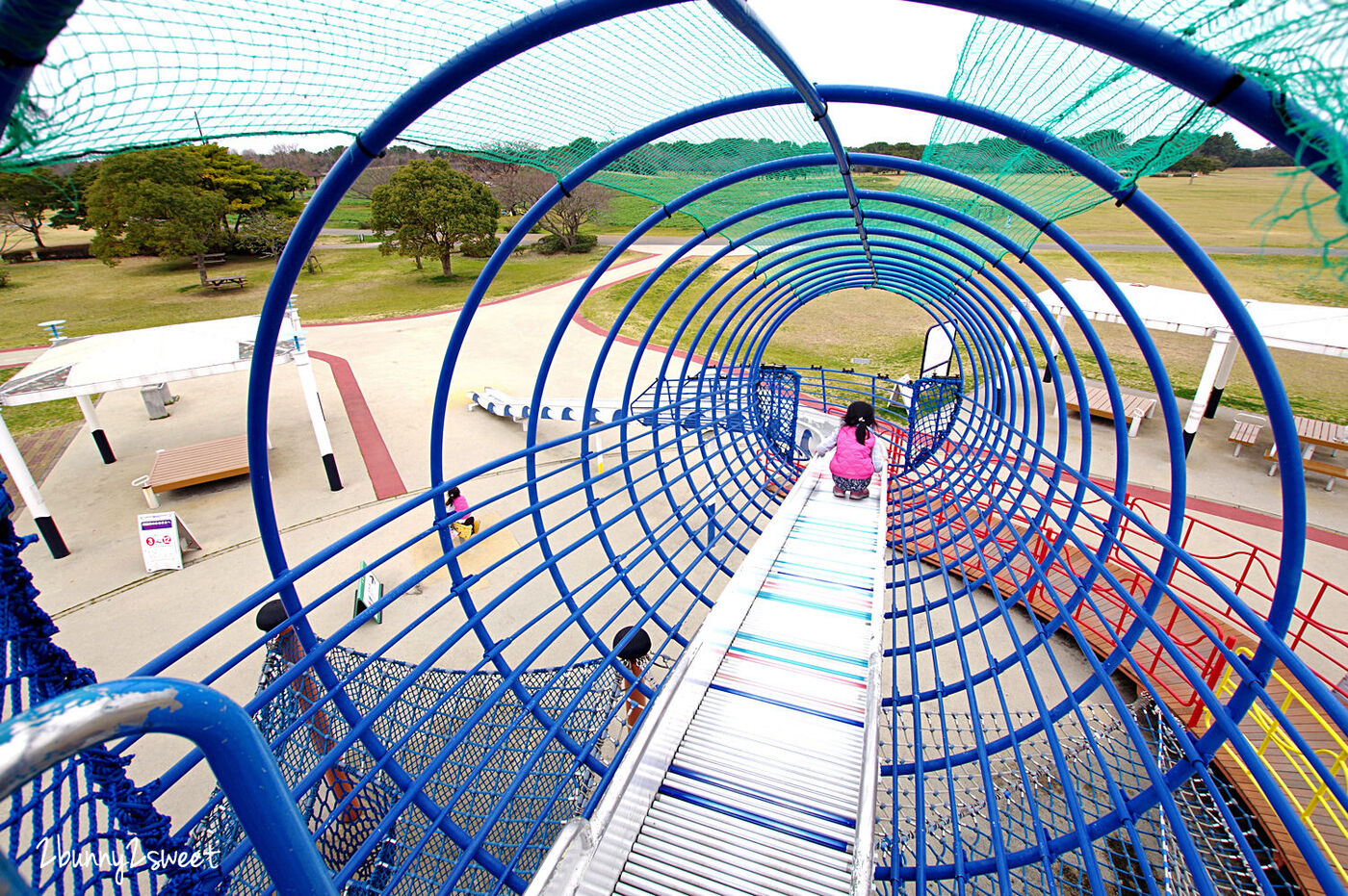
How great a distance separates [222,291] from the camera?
24.8 meters

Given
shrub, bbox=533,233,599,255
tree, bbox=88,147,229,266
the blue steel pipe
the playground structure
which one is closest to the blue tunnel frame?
the playground structure

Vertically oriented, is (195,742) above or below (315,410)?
above

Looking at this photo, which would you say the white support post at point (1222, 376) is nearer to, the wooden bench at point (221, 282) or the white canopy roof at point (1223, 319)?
the white canopy roof at point (1223, 319)

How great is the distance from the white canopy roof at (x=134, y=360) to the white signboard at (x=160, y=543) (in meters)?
2.09

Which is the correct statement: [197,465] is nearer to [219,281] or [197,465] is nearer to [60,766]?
[60,766]

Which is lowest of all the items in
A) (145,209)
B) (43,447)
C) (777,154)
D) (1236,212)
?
(43,447)

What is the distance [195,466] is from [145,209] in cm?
2052

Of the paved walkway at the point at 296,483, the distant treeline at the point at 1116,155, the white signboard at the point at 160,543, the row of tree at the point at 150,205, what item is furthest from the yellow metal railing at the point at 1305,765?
the row of tree at the point at 150,205

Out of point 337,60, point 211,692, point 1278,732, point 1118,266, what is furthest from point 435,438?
point 1118,266

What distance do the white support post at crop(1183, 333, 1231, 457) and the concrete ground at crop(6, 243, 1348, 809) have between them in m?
0.45

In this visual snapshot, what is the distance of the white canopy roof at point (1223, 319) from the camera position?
8.48 meters

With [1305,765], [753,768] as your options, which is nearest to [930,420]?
[1305,765]

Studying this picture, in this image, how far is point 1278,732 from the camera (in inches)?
155

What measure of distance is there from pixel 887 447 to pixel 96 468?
1243cm
